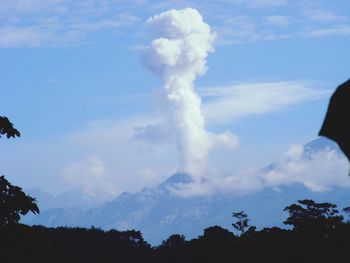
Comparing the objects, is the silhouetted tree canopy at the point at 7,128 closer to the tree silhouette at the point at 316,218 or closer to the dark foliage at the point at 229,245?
the dark foliage at the point at 229,245

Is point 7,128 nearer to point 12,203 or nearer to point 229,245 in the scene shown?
point 12,203

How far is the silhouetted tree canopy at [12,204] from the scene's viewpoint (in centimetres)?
1505

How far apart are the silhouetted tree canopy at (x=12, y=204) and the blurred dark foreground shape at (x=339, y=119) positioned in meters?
10.6

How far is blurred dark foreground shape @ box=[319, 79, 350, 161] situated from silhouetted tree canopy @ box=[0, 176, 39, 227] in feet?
34.8

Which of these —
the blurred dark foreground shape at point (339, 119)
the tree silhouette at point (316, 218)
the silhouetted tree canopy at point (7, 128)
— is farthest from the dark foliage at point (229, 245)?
the blurred dark foreground shape at point (339, 119)

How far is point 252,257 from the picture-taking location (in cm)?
8588

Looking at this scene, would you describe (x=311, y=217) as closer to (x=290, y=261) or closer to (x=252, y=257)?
(x=252, y=257)

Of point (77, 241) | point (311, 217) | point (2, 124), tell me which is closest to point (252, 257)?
point (311, 217)

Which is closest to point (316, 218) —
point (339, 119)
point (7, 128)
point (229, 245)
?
point (229, 245)

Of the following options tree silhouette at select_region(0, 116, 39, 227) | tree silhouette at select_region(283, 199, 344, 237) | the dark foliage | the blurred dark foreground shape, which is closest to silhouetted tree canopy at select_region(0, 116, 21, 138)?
tree silhouette at select_region(0, 116, 39, 227)

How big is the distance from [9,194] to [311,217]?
9854 cm

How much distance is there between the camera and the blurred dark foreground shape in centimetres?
508

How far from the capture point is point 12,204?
49.8 feet

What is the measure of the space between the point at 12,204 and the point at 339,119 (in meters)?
11.3
